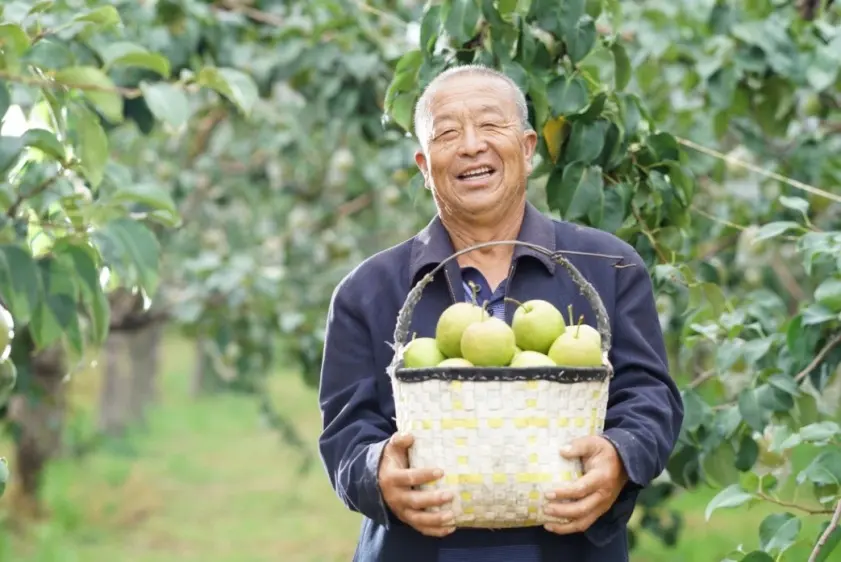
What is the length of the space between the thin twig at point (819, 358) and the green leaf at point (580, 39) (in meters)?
0.77

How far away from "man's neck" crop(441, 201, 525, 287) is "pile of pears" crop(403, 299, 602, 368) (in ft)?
0.67

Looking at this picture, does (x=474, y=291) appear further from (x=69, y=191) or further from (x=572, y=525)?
(x=69, y=191)

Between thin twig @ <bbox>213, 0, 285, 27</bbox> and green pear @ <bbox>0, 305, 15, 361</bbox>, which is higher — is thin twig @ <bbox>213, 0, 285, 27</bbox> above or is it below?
below

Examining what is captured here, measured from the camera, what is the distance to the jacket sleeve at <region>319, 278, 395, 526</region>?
1.99m

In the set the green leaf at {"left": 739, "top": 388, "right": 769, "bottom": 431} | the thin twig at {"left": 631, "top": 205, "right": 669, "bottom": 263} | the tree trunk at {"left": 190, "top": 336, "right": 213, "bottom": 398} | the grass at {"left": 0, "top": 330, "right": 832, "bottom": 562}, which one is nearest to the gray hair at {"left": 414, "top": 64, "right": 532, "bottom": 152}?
the thin twig at {"left": 631, "top": 205, "right": 669, "bottom": 263}

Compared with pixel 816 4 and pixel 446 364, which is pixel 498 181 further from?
pixel 816 4

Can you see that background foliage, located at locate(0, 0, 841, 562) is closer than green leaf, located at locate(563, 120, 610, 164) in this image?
Yes

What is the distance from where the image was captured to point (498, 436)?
182cm

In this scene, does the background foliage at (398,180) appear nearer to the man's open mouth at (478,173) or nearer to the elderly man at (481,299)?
the elderly man at (481,299)

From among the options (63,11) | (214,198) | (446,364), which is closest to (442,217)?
(446,364)

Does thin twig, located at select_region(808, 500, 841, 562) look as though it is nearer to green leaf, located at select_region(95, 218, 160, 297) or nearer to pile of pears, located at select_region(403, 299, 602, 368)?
pile of pears, located at select_region(403, 299, 602, 368)

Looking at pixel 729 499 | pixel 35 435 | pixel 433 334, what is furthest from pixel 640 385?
pixel 35 435

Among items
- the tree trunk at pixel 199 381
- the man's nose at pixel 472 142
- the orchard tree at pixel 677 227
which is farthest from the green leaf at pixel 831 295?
the tree trunk at pixel 199 381

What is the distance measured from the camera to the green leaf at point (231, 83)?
2789 millimetres
